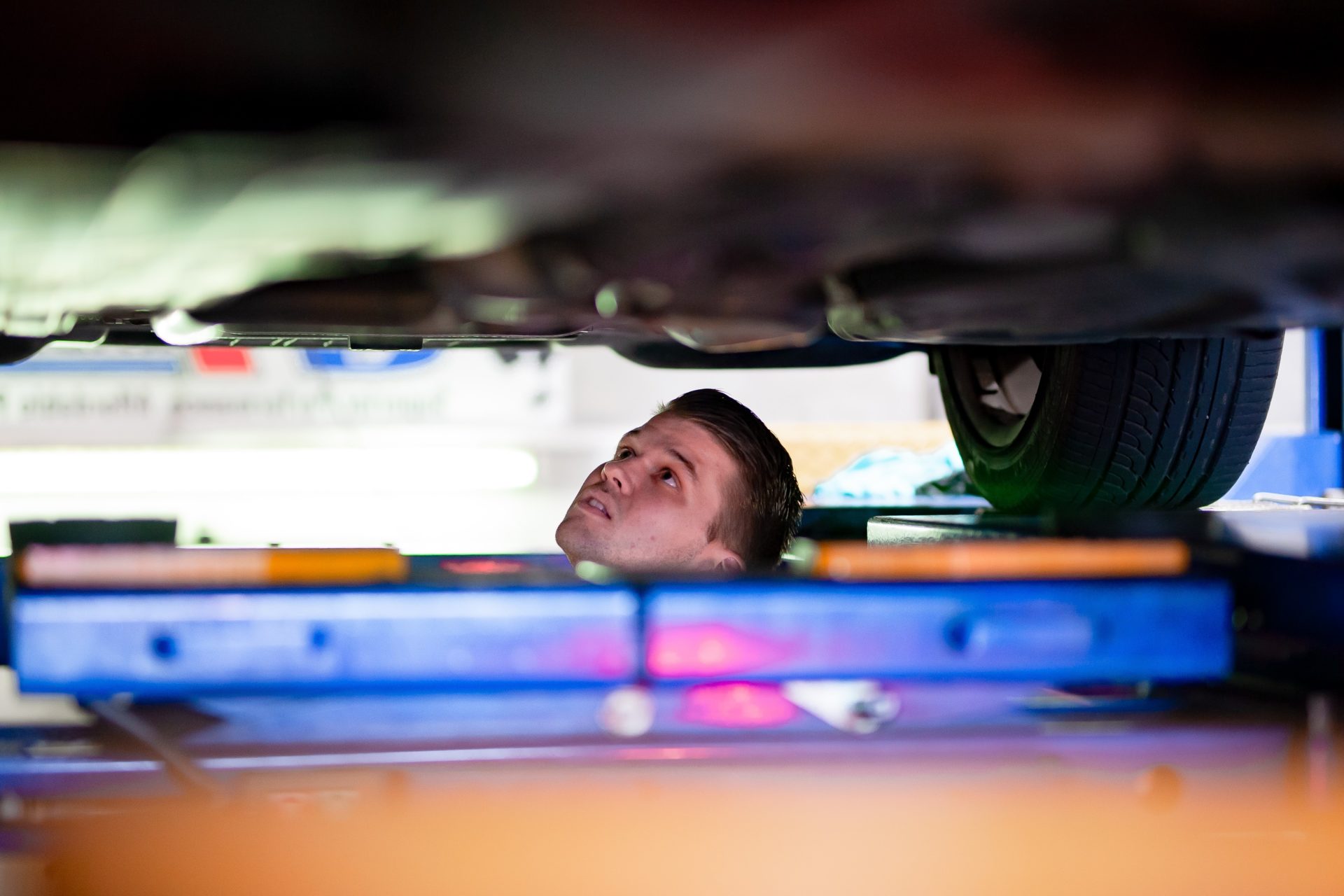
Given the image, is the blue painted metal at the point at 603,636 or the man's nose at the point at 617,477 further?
the man's nose at the point at 617,477

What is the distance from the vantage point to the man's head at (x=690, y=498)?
1.45m

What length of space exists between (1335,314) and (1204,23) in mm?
377

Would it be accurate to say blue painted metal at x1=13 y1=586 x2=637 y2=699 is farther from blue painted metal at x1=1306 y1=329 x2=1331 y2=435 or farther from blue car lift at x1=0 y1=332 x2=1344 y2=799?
blue painted metal at x1=1306 y1=329 x2=1331 y2=435

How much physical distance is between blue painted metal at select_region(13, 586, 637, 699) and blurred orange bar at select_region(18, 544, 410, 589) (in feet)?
0.07

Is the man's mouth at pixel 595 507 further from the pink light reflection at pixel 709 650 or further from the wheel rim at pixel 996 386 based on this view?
the pink light reflection at pixel 709 650

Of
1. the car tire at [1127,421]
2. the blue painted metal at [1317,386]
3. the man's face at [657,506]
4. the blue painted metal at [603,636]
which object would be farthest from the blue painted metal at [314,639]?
the blue painted metal at [1317,386]

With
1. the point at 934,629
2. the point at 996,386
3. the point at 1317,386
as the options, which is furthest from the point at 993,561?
the point at 1317,386

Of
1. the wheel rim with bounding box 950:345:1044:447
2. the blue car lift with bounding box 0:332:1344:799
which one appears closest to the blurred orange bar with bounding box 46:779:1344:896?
the blue car lift with bounding box 0:332:1344:799

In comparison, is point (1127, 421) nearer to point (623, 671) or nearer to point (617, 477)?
point (617, 477)

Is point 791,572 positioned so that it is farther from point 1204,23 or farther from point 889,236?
point 1204,23

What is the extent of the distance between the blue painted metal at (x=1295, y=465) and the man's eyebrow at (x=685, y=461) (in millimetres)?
2592

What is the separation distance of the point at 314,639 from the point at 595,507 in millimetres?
762

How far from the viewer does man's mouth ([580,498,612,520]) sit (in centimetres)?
146

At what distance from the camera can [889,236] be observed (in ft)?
2.31
